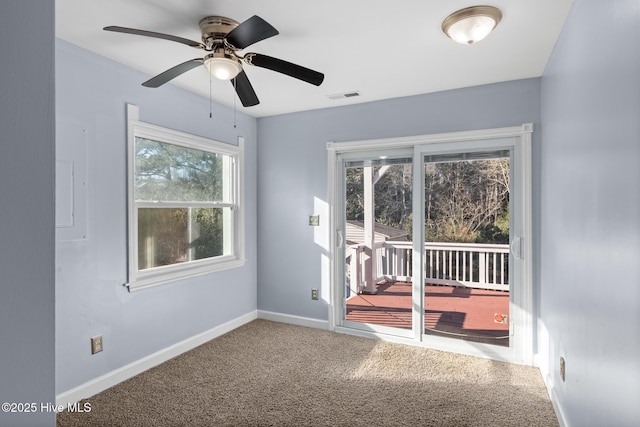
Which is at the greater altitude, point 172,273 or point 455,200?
point 455,200

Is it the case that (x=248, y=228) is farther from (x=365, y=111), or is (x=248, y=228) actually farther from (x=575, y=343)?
(x=575, y=343)

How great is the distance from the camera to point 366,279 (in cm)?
397

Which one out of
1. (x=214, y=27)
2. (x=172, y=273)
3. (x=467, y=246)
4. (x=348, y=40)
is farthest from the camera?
(x=467, y=246)

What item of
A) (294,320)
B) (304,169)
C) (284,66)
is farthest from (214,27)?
(294,320)

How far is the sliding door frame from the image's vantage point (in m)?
3.11

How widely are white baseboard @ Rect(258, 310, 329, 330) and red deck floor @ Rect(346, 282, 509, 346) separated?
1.05ft

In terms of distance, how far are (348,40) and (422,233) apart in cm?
197

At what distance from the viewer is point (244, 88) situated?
248 centimetres

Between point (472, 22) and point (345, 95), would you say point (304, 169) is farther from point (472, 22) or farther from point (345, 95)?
point (472, 22)
